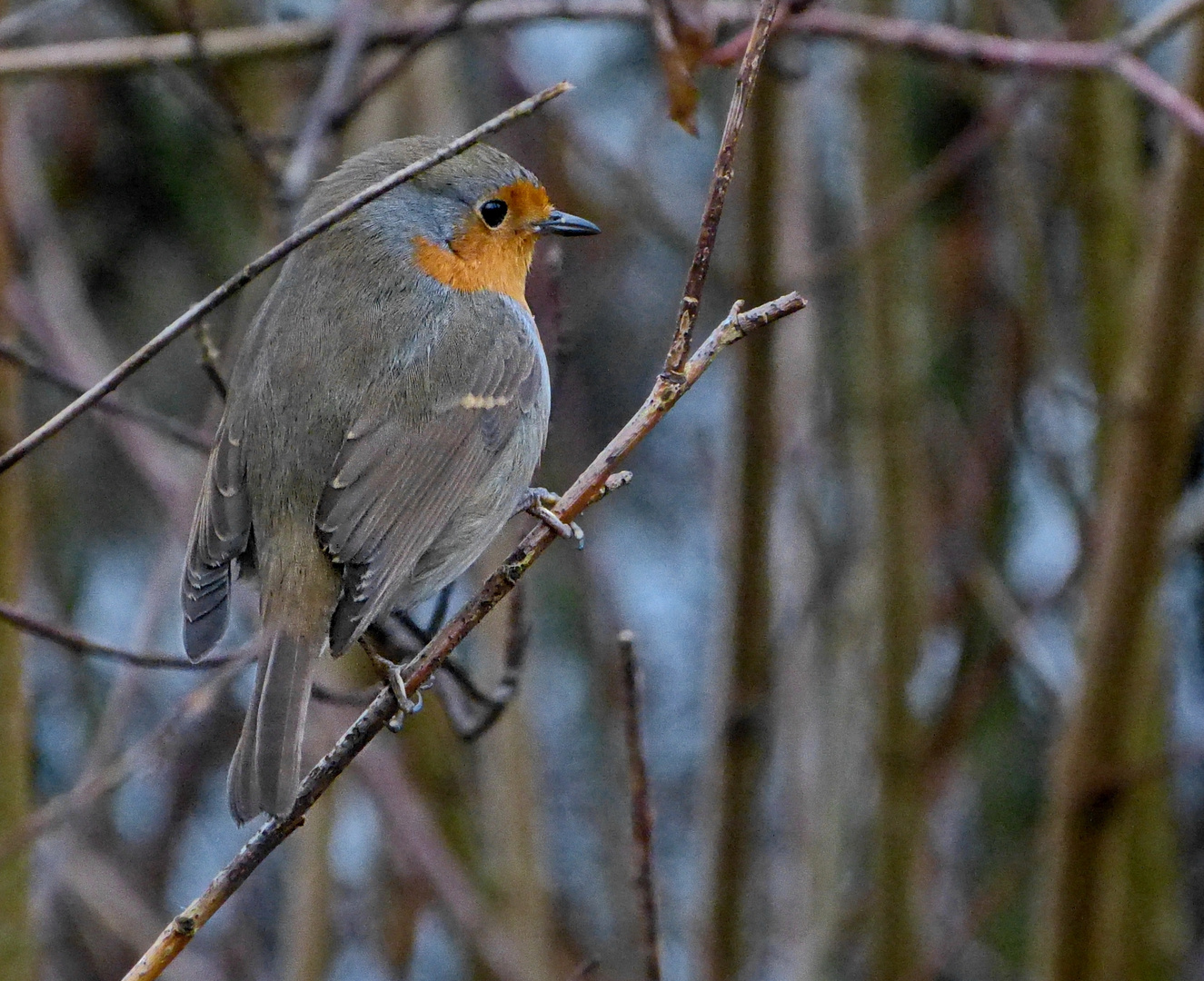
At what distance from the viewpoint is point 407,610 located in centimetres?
256

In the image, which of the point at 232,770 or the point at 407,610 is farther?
the point at 407,610

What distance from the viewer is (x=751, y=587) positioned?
3.09 m

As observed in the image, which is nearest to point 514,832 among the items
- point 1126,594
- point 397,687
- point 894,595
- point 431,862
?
point 431,862

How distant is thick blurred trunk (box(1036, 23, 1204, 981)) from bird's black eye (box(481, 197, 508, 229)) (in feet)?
3.50

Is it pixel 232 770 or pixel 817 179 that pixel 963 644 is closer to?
pixel 817 179

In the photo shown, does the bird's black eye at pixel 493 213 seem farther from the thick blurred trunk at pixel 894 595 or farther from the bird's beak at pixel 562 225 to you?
the thick blurred trunk at pixel 894 595

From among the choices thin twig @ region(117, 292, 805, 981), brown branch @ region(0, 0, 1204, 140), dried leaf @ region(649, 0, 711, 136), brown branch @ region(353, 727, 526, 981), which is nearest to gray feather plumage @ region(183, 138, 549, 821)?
brown branch @ region(0, 0, 1204, 140)

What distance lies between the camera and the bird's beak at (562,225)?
2.75 m

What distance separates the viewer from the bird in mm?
2309

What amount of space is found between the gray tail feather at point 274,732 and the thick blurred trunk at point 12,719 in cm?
50

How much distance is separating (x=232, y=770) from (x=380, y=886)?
2.09 meters

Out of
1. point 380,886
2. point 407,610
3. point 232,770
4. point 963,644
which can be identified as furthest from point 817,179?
point 232,770

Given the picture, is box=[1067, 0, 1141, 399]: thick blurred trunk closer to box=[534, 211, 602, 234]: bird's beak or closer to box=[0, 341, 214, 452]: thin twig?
box=[534, 211, 602, 234]: bird's beak

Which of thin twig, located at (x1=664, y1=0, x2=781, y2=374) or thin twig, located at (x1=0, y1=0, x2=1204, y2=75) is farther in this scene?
thin twig, located at (x1=0, y1=0, x2=1204, y2=75)
